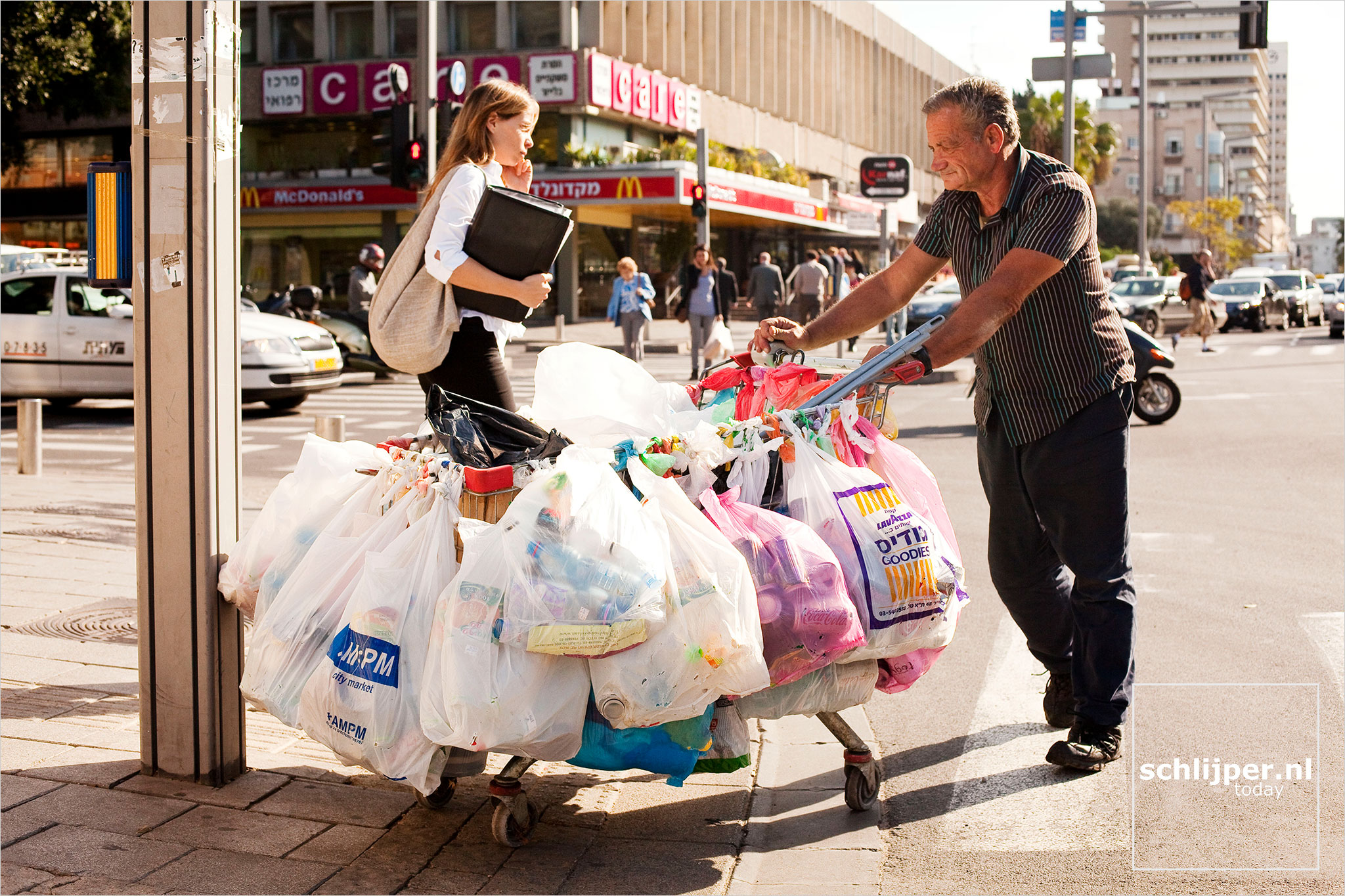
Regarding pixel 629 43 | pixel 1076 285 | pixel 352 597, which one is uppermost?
pixel 629 43

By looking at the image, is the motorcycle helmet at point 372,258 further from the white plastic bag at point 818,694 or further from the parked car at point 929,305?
the white plastic bag at point 818,694

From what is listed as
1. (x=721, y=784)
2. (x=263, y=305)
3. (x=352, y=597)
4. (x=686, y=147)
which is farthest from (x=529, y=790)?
(x=686, y=147)

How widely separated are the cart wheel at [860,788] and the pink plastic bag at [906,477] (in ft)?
2.27

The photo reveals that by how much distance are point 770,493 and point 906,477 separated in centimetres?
49

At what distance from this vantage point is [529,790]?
3854 millimetres

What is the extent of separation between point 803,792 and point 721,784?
25 cm

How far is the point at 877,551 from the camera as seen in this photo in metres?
3.46

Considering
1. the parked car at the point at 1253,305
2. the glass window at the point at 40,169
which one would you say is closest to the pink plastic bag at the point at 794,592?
the parked car at the point at 1253,305

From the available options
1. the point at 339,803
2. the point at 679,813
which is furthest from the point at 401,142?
Result: the point at 679,813

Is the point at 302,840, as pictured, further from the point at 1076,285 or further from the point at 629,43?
the point at 629,43

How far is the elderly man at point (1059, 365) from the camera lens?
382cm

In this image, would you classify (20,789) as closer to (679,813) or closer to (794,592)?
(679,813)

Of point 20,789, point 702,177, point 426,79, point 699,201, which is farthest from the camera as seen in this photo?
point 702,177

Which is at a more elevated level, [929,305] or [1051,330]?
[929,305]
